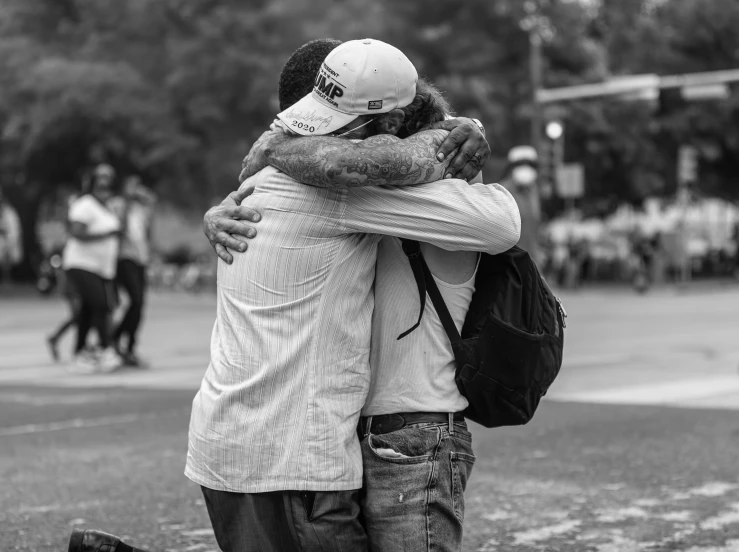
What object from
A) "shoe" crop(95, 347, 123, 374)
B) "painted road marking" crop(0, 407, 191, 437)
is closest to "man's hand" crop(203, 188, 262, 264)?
"painted road marking" crop(0, 407, 191, 437)

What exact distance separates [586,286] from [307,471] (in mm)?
33906

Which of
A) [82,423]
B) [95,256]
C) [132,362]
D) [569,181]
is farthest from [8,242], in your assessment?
[82,423]

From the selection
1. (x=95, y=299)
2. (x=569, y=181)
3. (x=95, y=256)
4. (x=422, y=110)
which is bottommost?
(x=95, y=299)

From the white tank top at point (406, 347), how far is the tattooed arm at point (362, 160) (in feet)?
0.63

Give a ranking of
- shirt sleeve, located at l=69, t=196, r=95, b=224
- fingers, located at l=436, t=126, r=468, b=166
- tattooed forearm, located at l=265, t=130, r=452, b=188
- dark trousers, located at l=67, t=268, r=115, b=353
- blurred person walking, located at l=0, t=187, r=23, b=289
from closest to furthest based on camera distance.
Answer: tattooed forearm, located at l=265, t=130, r=452, b=188
fingers, located at l=436, t=126, r=468, b=166
shirt sleeve, located at l=69, t=196, r=95, b=224
dark trousers, located at l=67, t=268, r=115, b=353
blurred person walking, located at l=0, t=187, r=23, b=289

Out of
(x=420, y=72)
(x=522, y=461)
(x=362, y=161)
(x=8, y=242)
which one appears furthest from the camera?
(x=8, y=242)

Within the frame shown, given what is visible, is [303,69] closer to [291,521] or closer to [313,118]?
[313,118]

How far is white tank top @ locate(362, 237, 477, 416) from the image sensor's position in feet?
8.55

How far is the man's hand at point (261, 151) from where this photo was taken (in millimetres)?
2631

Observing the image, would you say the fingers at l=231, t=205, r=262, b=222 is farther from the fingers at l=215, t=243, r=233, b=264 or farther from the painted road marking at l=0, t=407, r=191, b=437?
the painted road marking at l=0, t=407, r=191, b=437

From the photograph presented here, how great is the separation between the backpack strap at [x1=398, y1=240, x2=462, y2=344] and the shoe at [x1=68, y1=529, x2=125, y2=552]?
2.71 ft

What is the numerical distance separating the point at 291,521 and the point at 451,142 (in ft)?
2.74

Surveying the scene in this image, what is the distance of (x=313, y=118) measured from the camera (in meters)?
2.55

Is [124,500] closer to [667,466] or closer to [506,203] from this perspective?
[667,466]
